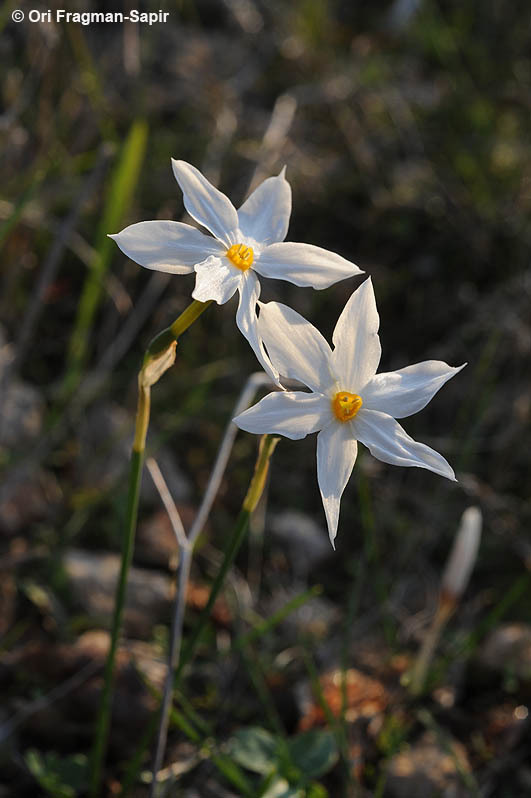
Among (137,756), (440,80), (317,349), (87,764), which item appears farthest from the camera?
(440,80)

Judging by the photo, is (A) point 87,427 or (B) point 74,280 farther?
(B) point 74,280

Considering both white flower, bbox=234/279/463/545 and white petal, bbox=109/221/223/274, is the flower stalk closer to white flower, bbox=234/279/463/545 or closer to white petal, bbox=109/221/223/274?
white flower, bbox=234/279/463/545

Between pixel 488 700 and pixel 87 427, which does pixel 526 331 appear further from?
pixel 87 427

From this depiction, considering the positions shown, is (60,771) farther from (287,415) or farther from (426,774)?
(287,415)

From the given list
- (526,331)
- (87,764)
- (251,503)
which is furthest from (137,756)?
(526,331)

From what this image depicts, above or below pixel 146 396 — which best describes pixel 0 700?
below

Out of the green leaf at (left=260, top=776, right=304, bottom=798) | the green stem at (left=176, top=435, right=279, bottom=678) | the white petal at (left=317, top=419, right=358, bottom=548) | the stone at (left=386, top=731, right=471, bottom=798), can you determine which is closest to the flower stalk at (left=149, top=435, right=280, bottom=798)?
the green stem at (left=176, top=435, right=279, bottom=678)

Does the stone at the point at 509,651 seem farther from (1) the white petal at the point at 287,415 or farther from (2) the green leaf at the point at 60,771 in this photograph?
(1) the white petal at the point at 287,415

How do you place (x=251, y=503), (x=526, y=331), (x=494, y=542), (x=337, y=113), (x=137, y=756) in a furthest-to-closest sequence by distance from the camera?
(x=337, y=113)
(x=526, y=331)
(x=494, y=542)
(x=137, y=756)
(x=251, y=503)
